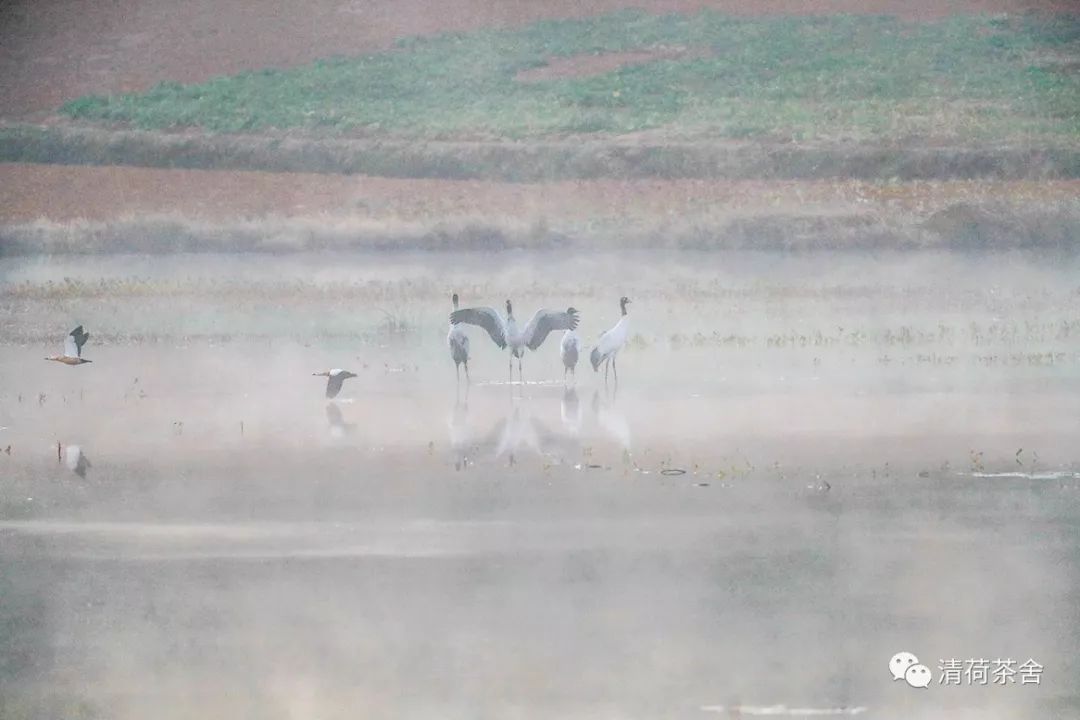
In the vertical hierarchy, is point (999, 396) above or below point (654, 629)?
above

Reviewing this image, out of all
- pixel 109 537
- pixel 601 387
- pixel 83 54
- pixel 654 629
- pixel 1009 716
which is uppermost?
pixel 83 54

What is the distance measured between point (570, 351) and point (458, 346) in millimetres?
303

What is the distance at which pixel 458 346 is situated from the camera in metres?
4.25

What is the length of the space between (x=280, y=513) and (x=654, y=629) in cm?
100

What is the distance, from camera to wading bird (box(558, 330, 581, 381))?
421cm

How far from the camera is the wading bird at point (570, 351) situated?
→ 4.21m

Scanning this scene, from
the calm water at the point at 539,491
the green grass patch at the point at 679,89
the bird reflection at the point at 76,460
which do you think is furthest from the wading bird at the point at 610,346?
the bird reflection at the point at 76,460

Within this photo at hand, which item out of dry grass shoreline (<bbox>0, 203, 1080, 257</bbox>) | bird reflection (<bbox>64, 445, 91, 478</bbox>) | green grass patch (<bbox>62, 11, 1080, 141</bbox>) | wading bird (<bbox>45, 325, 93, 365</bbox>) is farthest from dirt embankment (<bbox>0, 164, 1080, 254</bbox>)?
bird reflection (<bbox>64, 445, 91, 478</bbox>)

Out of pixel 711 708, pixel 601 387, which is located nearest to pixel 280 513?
pixel 601 387

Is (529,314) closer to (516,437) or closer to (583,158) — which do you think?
(516,437)

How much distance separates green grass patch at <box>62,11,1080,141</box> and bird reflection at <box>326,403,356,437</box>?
77cm

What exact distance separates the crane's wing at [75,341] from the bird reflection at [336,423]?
70 centimetres

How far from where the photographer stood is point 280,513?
13.3ft

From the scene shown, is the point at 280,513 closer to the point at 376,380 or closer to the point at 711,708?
the point at 376,380
